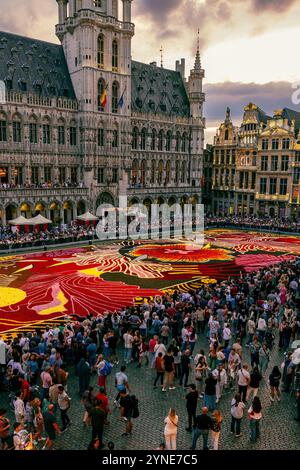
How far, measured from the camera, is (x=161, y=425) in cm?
1374

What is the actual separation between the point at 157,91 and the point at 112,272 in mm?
50488

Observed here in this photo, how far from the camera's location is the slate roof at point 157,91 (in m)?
72.2

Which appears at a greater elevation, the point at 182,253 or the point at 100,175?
the point at 100,175

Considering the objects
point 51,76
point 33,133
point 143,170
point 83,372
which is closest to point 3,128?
point 33,133

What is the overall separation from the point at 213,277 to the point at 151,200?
39.7 meters

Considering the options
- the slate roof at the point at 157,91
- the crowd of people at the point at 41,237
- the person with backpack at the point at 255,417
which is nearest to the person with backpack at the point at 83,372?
the person with backpack at the point at 255,417

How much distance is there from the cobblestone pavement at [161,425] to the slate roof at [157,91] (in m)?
60.7

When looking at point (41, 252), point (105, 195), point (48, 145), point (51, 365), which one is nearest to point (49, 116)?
point (48, 145)

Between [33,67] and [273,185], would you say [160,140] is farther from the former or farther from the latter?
[33,67]

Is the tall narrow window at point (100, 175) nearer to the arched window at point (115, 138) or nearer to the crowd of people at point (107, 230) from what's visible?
the arched window at point (115, 138)

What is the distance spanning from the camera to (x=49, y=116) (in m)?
57.3

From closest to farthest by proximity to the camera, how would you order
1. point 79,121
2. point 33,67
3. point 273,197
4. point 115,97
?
point 33,67 → point 79,121 → point 115,97 → point 273,197

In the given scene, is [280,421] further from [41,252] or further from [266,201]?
[266,201]
